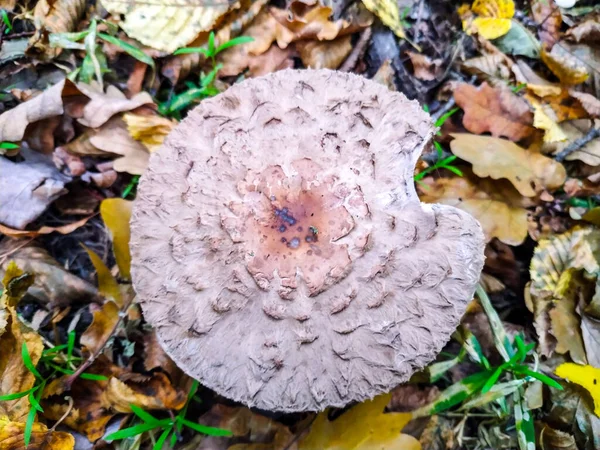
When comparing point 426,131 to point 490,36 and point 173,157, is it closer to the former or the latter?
point 173,157

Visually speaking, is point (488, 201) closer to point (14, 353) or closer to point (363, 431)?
point (363, 431)

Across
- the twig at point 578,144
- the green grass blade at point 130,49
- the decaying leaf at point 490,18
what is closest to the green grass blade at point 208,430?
the green grass blade at point 130,49

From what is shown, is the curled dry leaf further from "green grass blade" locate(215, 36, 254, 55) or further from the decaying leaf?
the decaying leaf

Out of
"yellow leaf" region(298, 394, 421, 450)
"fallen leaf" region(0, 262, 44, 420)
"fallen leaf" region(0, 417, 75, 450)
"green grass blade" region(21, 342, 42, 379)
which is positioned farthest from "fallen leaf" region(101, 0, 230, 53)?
"yellow leaf" region(298, 394, 421, 450)

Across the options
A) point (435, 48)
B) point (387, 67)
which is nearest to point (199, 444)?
point (387, 67)

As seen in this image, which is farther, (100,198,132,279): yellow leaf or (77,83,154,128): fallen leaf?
(77,83,154,128): fallen leaf

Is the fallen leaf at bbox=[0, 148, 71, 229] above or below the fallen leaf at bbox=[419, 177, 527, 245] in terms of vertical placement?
below

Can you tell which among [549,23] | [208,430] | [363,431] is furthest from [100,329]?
[549,23]
